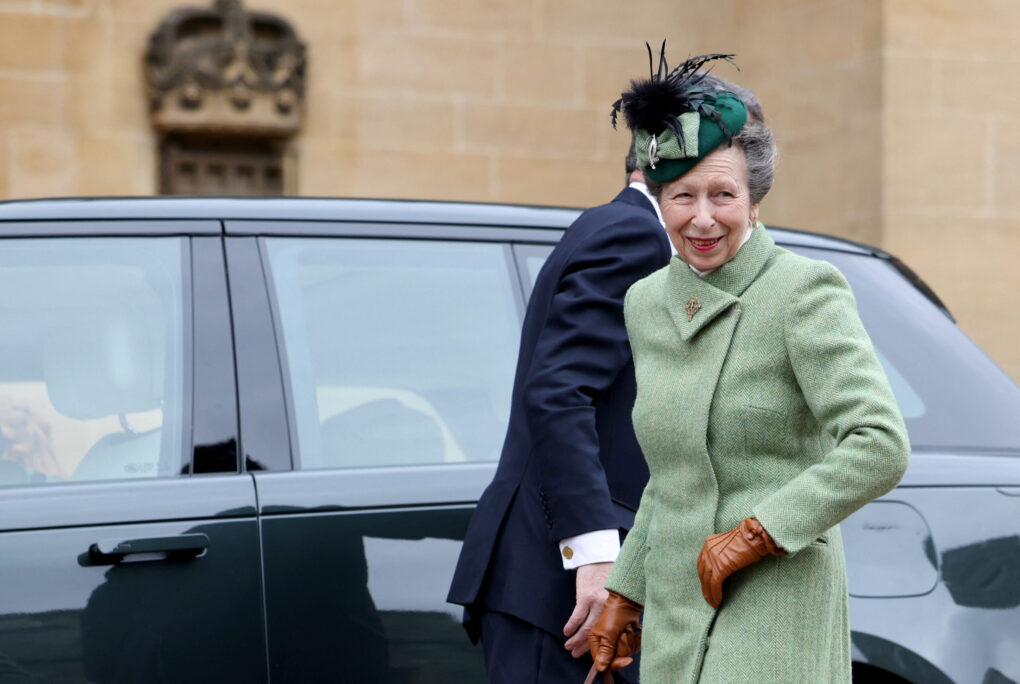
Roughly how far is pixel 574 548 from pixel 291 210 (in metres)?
1.05

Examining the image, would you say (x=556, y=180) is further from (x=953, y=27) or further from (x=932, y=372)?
(x=932, y=372)

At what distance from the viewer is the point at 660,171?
2258mm

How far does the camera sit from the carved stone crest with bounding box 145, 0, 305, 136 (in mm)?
7863

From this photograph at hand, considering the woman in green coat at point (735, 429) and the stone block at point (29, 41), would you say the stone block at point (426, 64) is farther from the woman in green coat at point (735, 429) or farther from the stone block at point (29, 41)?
the woman in green coat at point (735, 429)

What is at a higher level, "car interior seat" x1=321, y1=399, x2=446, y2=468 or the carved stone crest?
the carved stone crest

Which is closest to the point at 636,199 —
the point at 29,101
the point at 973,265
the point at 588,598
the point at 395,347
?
→ the point at 395,347

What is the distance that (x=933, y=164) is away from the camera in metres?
7.71

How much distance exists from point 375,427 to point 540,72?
5871mm

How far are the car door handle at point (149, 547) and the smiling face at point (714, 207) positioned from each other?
42.9 inches

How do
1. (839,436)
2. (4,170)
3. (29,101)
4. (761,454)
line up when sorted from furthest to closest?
(29,101) < (4,170) < (761,454) < (839,436)

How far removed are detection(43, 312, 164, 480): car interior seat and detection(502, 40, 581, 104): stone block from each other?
5790 mm

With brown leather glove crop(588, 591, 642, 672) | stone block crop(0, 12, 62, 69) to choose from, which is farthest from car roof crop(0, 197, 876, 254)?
stone block crop(0, 12, 62, 69)

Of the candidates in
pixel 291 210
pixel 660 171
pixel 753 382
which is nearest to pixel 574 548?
pixel 753 382

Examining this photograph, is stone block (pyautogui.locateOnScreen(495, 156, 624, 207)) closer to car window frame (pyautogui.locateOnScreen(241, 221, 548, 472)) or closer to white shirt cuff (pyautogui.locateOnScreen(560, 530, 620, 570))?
car window frame (pyautogui.locateOnScreen(241, 221, 548, 472))
